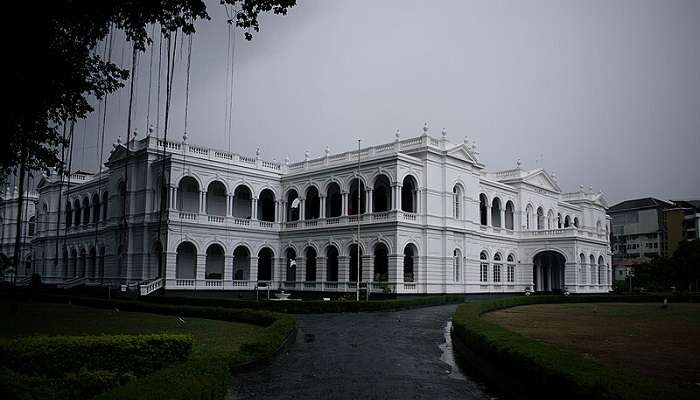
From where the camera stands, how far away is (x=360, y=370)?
13195 millimetres

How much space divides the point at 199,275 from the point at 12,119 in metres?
26.9

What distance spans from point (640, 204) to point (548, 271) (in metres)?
58.2

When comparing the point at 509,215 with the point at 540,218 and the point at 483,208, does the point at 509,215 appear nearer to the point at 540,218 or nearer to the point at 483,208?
the point at 483,208

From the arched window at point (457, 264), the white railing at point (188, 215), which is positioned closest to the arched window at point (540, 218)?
the arched window at point (457, 264)

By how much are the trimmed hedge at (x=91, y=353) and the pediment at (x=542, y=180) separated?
45796 mm

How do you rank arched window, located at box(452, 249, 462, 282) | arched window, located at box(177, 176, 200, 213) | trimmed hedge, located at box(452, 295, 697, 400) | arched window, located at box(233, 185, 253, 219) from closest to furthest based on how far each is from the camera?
trimmed hedge, located at box(452, 295, 697, 400) → arched window, located at box(452, 249, 462, 282) → arched window, located at box(177, 176, 200, 213) → arched window, located at box(233, 185, 253, 219)

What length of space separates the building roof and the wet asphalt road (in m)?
91.5

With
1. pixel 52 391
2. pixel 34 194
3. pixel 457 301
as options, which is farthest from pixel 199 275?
pixel 34 194

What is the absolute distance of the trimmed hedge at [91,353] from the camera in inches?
402

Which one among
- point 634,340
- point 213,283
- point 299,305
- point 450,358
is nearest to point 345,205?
point 213,283

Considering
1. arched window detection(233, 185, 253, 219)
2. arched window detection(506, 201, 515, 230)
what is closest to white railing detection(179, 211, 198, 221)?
arched window detection(233, 185, 253, 219)

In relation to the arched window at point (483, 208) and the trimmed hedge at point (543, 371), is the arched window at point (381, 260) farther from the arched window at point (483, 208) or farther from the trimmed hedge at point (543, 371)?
the trimmed hedge at point (543, 371)

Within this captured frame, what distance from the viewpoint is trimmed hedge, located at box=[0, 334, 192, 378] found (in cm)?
1020

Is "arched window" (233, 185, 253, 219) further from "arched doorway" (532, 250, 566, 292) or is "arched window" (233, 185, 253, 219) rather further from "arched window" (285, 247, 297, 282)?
"arched doorway" (532, 250, 566, 292)
